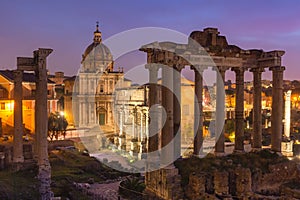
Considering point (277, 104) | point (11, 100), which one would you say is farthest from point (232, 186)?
point (11, 100)

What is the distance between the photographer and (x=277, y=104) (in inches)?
773

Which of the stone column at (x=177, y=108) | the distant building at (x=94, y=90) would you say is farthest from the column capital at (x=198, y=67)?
the distant building at (x=94, y=90)

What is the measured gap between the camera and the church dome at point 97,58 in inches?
2133

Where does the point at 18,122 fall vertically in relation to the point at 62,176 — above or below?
above

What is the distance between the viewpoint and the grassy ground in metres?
17.9

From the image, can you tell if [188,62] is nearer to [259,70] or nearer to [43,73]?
[259,70]

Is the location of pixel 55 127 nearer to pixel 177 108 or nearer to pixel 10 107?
pixel 10 107

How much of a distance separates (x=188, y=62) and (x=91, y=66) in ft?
125

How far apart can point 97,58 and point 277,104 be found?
38.8 meters

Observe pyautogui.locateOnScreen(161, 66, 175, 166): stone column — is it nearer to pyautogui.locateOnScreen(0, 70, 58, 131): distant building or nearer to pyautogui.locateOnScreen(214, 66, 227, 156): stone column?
pyautogui.locateOnScreen(214, 66, 227, 156): stone column

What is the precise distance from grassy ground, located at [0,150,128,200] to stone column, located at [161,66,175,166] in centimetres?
569

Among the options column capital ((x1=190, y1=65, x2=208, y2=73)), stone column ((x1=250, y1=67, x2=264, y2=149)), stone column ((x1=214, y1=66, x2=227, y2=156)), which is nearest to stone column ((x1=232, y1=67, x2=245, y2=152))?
stone column ((x1=250, y1=67, x2=264, y2=149))

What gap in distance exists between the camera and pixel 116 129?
5153 centimetres

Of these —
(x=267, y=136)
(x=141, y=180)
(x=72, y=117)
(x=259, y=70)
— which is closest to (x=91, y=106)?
(x=72, y=117)
